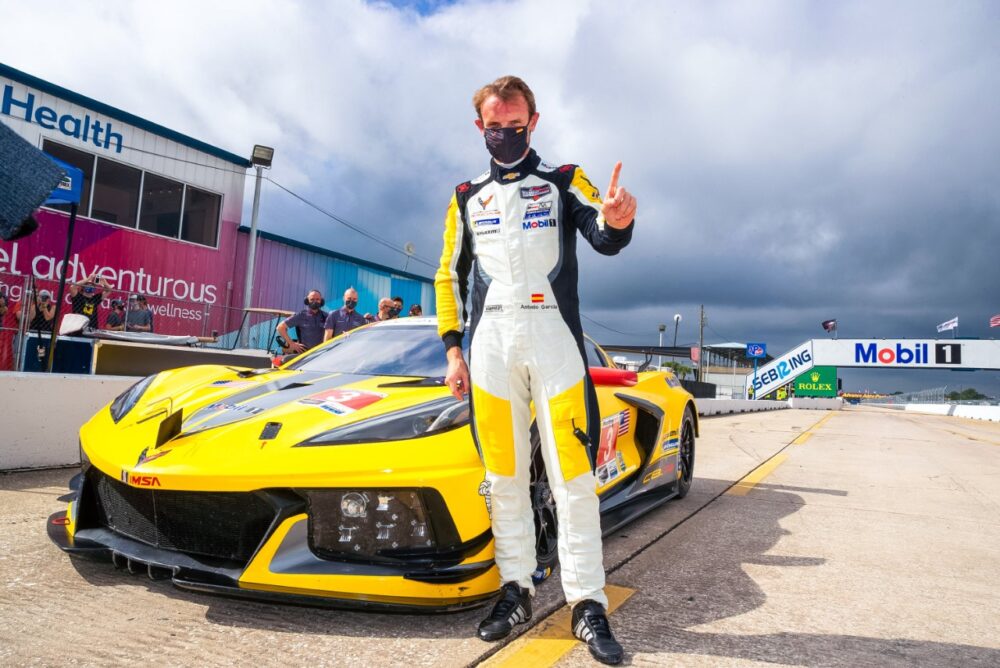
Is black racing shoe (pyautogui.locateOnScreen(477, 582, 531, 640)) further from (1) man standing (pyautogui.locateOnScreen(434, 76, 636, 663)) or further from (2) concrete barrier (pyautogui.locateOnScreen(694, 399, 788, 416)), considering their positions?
(2) concrete barrier (pyautogui.locateOnScreen(694, 399, 788, 416))

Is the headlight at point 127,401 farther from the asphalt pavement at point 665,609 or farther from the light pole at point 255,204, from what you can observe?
the light pole at point 255,204

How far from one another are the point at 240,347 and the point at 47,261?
4.07 metres

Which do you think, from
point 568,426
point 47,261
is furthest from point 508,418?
point 47,261

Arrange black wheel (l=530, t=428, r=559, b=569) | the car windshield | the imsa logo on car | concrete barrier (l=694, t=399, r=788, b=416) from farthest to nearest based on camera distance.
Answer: concrete barrier (l=694, t=399, r=788, b=416) < the car windshield < black wheel (l=530, t=428, r=559, b=569) < the imsa logo on car

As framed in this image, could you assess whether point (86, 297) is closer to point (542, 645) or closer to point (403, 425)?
point (403, 425)

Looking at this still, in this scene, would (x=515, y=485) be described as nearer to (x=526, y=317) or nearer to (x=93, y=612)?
(x=526, y=317)

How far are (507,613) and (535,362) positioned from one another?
82 cm

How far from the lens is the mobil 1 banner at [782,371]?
154ft

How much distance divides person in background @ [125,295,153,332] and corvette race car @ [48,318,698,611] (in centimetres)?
743

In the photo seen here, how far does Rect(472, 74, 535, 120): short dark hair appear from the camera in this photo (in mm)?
2311

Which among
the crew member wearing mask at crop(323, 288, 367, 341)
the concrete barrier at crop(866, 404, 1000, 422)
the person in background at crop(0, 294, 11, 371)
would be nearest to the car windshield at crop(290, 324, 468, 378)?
the crew member wearing mask at crop(323, 288, 367, 341)

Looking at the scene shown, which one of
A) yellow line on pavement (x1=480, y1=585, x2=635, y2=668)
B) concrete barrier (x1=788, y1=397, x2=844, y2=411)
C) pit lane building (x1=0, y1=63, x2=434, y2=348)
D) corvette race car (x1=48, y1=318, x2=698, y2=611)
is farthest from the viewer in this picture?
concrete barrier (x1=788, y1=397, x2=844, y2=411)

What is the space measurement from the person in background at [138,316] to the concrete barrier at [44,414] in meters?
4.13

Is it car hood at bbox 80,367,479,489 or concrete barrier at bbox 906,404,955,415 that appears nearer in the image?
car hood at bbox 80,367,479,489
